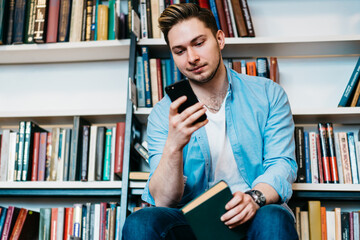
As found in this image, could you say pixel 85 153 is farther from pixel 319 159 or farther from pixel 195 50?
pixel 319 159

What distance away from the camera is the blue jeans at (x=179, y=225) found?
0.87m

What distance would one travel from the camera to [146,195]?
1.26m

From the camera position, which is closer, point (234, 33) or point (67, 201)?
point (234, 33)

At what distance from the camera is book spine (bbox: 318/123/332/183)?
162 cm

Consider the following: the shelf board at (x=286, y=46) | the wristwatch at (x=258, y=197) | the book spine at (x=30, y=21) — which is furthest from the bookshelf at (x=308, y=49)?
the wristwatch at (x=258, y=197)

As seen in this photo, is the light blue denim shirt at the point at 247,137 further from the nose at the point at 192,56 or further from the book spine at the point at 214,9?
the book spine at the point at 214,9

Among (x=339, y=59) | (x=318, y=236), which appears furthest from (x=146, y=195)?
(x=339, y=59)

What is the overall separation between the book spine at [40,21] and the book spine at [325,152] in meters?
1.28

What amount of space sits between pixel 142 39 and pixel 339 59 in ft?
3.16

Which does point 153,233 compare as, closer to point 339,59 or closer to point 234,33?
point 234,33

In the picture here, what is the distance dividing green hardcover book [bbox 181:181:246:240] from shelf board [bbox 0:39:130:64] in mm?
1060

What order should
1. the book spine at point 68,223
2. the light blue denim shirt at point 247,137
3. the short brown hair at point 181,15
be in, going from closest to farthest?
the light blue denim shirt at point 247,137
the short brown hair at point 181,15
the book spine at point 68,223

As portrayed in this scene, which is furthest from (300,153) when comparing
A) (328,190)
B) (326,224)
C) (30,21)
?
(30,21)

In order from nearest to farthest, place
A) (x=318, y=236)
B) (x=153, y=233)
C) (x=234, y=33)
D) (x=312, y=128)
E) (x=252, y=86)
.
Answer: (x=153, y=233), (x=252, y=86), (x=318, y=236), (x=234, y=33), (x=312, y=128)
